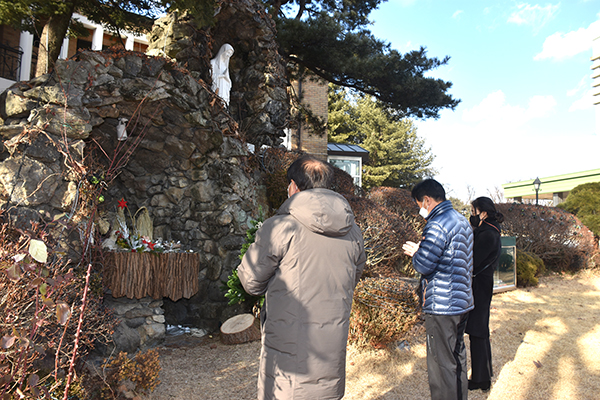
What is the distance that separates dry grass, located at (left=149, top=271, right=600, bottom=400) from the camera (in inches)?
151

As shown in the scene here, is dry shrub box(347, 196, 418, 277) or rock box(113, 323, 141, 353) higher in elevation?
dry shrub box(347, 196, 418, 277)

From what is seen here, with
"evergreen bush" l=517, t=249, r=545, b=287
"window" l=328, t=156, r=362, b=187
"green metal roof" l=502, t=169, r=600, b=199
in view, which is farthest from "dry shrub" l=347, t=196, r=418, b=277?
"green metal roof" l=502, t=169, r=600, b=199

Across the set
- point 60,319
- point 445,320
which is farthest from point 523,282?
point 60,319

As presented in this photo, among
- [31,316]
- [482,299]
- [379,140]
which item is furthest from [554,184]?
Result: [31,316]

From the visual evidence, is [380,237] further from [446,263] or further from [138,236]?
[446,263]

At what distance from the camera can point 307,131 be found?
1468 cm

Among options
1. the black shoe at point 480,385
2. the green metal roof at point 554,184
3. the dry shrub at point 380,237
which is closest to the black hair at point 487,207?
the black shoe at point 480,385

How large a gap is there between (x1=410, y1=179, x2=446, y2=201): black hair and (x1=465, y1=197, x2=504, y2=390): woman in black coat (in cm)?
106

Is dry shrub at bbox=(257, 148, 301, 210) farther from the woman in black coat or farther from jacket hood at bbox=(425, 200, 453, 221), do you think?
jacket hood at bbox=(425, 200, 453, 221)

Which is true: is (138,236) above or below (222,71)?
below

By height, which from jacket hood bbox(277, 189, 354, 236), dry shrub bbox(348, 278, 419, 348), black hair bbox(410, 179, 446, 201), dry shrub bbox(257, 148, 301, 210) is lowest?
dry shrub bbox(348, 278, 419, 348)

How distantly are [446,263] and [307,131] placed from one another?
40.6 feet

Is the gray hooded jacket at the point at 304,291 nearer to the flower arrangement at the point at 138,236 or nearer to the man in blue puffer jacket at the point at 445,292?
the man in blue puffer jacket at the point at 445,292

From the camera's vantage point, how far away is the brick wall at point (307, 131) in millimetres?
15000
